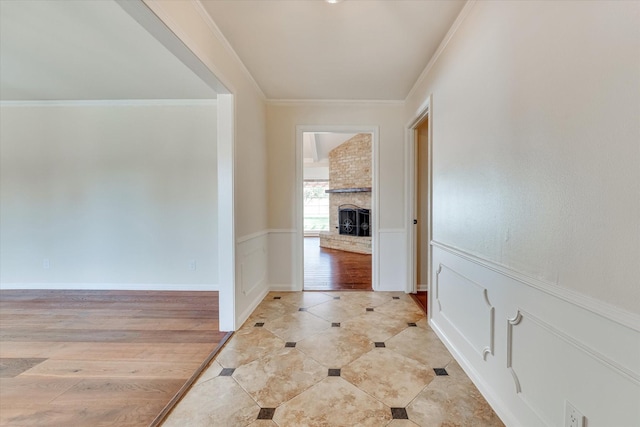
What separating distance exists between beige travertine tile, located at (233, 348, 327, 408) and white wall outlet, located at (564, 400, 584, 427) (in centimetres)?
122

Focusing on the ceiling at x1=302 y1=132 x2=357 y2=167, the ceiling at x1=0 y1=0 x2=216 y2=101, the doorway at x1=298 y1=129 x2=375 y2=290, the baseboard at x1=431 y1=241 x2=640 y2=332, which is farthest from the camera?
the ceiling at x1=302 y1=132 x2=357 y2=167

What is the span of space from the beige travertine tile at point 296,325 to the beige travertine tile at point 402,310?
2.36 ft

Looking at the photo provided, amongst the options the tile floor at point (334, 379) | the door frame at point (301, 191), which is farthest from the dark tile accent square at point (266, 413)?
the door frame at point (301, 191)

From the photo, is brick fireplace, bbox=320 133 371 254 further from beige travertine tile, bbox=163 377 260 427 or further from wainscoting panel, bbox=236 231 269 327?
beige travertine tile, bbox=163 377 260 427

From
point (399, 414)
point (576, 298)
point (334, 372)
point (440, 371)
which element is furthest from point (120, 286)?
point (576, 298)

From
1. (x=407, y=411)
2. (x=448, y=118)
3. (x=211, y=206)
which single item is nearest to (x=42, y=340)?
(x=211, y=206)

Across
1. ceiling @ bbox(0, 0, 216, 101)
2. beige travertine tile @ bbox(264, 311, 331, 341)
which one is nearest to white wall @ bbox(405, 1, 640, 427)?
beige travertine tile @ bbox(264, 311, 331, 341)

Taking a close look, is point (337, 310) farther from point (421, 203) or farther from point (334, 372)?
point (421, 203)

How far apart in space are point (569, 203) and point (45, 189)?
213 inches

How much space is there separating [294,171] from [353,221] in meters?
3.92

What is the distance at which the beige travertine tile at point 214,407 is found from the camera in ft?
4.52

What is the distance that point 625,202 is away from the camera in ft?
2.62

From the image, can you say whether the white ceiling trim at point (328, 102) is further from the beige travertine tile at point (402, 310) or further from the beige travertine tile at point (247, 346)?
the beige travertine tile at point (247, 346)

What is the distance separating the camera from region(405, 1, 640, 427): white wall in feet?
2.65
